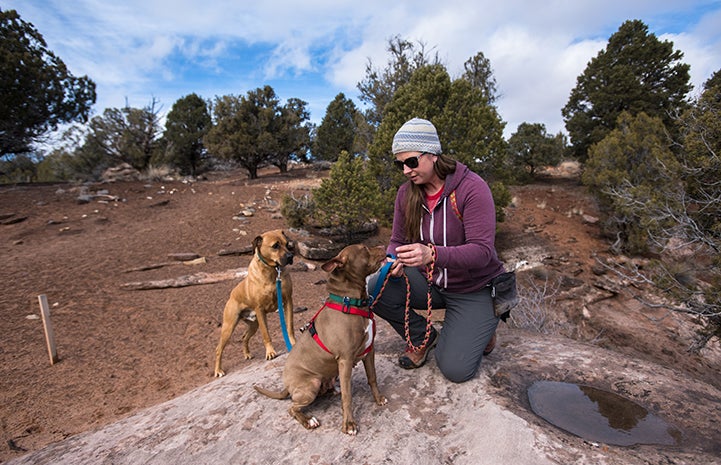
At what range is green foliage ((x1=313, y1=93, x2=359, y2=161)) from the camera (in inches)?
917

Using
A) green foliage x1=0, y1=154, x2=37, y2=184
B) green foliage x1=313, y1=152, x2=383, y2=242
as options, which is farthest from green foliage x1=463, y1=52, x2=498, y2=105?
green foliage x1=0, y1=154, x2=37, y2=184

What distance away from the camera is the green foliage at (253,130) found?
19469 mm

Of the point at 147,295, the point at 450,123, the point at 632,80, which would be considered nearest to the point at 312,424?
the point at 147,295

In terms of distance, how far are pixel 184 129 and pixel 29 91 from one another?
999 centimetres

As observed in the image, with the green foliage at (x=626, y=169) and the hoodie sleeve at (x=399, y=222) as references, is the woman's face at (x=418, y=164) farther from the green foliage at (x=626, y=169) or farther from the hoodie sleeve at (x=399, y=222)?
the green foliage at (x=626, y=169)

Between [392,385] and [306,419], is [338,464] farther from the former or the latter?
[392,385]

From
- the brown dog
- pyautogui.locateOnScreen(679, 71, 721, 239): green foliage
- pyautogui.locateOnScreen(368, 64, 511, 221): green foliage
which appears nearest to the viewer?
the brown dog

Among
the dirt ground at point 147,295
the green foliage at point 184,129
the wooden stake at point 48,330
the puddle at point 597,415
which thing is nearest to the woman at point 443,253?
the puddle at point 597,415

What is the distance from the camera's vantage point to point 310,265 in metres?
10.0

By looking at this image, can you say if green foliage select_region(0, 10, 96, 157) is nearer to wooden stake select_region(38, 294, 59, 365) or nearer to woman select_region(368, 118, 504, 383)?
wooden stake select_region(38, 294, 59, 365)

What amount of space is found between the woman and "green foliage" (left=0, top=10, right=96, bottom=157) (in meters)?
17.5

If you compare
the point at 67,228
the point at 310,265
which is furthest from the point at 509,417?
the point at 67,228

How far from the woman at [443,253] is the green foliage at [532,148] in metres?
17.9

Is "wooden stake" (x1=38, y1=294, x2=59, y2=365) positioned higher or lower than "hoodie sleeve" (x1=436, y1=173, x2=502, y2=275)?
lower
